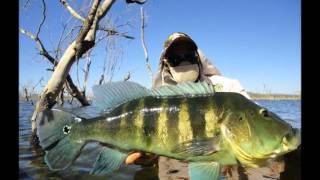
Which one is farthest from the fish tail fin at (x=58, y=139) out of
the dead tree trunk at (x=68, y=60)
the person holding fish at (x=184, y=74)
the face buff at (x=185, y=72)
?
the dead tree trunk at (x=68, y=60)

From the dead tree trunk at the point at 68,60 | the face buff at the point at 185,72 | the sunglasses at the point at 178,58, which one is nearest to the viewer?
the face buff at the point at 185,72

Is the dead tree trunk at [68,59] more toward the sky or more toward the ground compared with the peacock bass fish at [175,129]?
more toward the sky

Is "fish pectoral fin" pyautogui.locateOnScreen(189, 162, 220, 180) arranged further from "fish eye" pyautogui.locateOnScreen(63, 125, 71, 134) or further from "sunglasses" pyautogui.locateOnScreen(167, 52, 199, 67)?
"sunglasses" pyautogui.locateOnScreen(167, 52, 199, 67)

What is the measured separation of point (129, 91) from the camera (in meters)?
2.85

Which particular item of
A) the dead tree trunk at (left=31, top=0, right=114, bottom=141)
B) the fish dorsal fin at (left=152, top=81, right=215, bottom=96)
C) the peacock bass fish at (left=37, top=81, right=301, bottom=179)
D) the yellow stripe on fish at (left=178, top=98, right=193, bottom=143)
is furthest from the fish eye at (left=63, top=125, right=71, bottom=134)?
the dead tree trunk at (left=31, top=0, right=114, bottom=141)

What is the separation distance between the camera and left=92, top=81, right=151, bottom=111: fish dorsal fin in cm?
284

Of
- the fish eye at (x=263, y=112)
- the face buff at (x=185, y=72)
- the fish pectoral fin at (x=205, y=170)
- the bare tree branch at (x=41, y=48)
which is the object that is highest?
the bare tree branch at (x=41, y=48)

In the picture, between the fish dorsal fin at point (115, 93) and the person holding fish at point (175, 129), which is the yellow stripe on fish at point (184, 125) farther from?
the fish dorsal fin at point (115, 93)

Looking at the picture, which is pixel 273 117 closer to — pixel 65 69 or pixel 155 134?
pixel 155 134

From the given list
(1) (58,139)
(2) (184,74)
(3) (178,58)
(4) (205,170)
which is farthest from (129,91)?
(3) (178,58)

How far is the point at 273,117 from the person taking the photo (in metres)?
2.57

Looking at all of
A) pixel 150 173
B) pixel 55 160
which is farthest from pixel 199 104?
pixel 150 173

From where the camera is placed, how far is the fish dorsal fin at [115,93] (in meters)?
2.84
